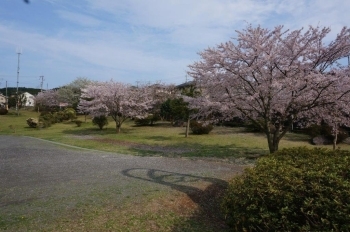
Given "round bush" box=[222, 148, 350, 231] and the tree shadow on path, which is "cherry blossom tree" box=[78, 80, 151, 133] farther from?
"round bush" box=[222, 148, 350, 231]

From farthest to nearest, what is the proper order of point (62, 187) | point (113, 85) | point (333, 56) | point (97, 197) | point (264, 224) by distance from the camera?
point (113, 85)
point (333, 56)
point (62, 187)
point (97, 197)
point (264, 224)

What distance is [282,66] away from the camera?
33.7 ft

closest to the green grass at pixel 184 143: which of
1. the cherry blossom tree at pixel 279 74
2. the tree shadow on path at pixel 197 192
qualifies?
the cherry blossom tree at pixel 279 74

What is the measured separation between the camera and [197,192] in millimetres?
5980

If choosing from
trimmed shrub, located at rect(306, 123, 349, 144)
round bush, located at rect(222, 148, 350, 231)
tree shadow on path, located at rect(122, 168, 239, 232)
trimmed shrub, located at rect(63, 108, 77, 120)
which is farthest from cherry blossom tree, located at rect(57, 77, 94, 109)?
round bush, located at rect(222, 148, 350, 231)

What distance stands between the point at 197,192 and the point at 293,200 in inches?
117

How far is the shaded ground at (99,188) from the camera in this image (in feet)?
14.8

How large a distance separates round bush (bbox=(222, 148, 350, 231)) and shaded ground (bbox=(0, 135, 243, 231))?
1.01 metres

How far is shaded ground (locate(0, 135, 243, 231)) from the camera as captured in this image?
4516mm

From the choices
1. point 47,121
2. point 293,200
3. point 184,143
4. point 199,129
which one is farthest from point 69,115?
point 293,200

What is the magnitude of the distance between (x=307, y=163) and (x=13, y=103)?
211ft

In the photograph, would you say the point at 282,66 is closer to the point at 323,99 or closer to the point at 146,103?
the point at 323,99

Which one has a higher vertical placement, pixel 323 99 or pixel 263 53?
pixel 263 53

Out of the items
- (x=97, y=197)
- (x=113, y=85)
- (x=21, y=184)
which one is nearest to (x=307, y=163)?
(x=97, y=197)
